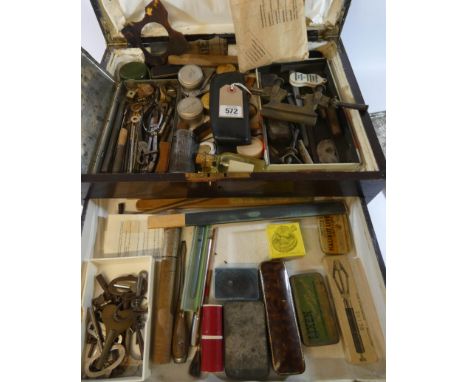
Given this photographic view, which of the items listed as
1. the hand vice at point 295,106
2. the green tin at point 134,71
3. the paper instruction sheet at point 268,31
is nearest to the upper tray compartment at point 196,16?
the green tin at point 134,71

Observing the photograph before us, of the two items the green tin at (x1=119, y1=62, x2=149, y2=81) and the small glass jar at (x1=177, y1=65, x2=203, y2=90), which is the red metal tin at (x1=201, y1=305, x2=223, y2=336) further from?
the green tin at (x1=119, y1=62, x2=149, y2=81)

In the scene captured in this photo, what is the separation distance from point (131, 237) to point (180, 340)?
0.35m

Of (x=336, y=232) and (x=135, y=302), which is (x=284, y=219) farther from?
(x=135, y=302)

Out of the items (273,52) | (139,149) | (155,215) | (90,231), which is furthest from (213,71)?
(90,231)

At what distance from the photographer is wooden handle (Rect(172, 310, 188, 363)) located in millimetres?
734

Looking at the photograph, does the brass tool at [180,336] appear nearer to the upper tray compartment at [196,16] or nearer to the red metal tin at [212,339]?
the red metal tin at [212,339]

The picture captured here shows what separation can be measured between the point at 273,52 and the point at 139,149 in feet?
1.89

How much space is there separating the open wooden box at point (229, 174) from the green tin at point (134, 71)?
36 mm

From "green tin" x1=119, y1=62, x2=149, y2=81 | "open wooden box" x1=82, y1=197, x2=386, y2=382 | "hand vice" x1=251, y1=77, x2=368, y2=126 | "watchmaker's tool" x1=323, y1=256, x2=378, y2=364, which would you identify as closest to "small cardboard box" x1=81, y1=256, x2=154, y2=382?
"open wooden box" x1=82, y1=197, x2=386, y2=382

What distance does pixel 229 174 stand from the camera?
811 mm

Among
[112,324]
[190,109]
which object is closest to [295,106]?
[190,109]

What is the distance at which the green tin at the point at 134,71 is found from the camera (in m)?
1.16

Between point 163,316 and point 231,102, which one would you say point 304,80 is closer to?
point 231,102

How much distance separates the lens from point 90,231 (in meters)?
0.90
